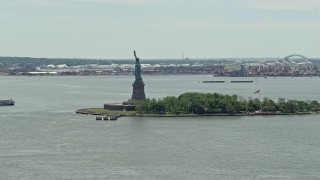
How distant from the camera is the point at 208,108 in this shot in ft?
153

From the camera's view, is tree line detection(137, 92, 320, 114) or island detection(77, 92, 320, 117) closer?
island detection(77, 92, 320, 117)

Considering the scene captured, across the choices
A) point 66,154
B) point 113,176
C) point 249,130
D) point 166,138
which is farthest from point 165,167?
point 249,130

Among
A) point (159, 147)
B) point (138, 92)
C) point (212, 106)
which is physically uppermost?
point (138, 92)

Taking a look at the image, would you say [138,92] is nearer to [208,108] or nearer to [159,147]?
[208,108]

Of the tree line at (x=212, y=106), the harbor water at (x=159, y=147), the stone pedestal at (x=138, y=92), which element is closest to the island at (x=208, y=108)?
the tree line at (x=212, y=106)

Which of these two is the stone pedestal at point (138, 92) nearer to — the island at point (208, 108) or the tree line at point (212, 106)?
the island at point (208, 108)

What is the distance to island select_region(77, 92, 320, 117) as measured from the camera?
46.2m

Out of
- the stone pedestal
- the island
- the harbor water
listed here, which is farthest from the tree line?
the harbor water

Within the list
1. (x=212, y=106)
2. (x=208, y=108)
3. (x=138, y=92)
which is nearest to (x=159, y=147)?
(x=208, y=108)

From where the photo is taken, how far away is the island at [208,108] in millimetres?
46188

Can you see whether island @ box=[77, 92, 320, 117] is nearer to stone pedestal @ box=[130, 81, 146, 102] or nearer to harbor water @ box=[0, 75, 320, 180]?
stone pedestal @ box=[130, 81, 146, 102]

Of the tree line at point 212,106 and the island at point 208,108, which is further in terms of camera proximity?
the tree line at point 212,106

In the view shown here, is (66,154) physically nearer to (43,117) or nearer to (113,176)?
(113,176)

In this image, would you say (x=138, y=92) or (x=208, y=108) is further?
(x=138, y=92)
